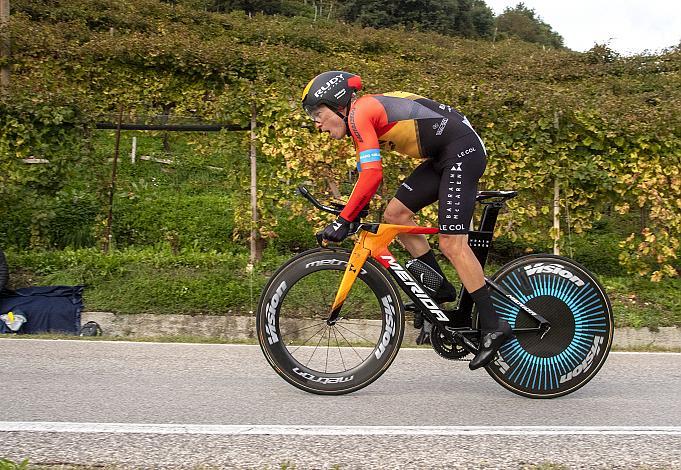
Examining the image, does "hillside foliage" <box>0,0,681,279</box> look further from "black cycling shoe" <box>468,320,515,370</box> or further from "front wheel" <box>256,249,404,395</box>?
"black cycling shoe" <box>468,320,515,370</box>

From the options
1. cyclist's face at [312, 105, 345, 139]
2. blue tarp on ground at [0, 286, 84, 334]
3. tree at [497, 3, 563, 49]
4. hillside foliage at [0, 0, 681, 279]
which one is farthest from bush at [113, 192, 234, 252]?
tree at [497, 3, 563, 49]

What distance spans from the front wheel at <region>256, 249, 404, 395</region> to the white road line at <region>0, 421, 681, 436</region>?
0.71 m

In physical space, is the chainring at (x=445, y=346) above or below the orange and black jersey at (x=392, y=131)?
below

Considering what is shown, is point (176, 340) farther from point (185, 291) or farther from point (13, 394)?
point (13, 394)

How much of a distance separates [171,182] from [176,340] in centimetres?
593

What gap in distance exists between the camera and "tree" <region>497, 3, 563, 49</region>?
7625 cm

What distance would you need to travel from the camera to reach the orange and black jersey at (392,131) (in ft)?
15.8

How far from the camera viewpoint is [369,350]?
5.36 metres

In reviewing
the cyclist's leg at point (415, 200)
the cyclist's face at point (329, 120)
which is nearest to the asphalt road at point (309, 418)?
the cyclist's leg at point (415, 200)

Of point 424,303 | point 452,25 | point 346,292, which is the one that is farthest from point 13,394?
point 452,25

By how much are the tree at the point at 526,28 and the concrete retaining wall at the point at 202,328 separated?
68179mm

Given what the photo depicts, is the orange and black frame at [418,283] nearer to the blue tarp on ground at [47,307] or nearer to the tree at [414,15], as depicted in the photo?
the blue tarp on ground at [47,307]

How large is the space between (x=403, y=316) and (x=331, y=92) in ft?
4.87

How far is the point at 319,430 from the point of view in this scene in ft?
14.5
